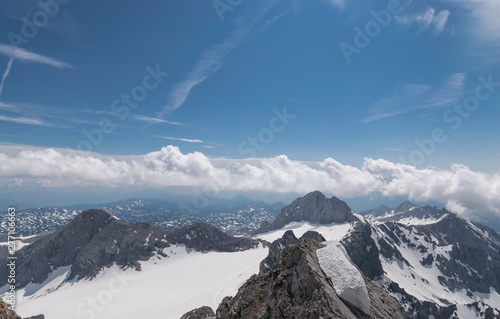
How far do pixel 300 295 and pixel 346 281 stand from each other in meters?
3.20

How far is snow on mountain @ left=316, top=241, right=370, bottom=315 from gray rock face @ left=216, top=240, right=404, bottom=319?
0.38m

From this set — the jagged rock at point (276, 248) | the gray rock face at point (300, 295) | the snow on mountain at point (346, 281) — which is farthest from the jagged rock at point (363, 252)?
the snow on mountain at point (346, 281)

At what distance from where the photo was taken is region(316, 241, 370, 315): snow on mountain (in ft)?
53.0

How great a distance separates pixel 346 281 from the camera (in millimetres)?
16344

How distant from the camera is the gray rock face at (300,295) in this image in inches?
599

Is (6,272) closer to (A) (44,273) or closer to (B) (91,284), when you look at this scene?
(A) (44,273)

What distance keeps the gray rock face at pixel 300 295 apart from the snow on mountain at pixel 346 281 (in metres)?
0.38

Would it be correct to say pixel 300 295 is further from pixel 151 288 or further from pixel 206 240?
pixel 206 240

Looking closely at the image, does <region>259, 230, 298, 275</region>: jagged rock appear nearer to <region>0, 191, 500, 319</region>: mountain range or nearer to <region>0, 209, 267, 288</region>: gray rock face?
<region>0, 191, 500, 319</region>: mountain range

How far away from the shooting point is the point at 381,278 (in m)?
142

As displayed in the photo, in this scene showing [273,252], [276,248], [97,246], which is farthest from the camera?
[97,246]

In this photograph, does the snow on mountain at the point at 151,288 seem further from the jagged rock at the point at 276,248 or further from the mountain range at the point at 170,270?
the jagged rock at the point at 276,248

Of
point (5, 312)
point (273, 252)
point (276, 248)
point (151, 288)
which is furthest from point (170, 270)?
point (5, 312)

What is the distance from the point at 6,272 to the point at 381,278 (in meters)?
223
